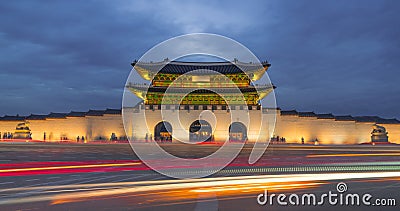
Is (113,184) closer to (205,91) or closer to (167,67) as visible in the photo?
(205,91)

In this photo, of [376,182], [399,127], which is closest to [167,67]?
[399,127]

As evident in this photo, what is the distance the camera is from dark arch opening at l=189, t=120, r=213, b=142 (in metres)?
38.9

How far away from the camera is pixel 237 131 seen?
134 feet

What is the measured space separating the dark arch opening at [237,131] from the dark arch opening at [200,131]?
8.92 feet

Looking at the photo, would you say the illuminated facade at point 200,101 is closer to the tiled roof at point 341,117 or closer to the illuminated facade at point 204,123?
the illuminated facade at point 204,123

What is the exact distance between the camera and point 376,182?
33.2 ft

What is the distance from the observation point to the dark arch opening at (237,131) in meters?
40.1

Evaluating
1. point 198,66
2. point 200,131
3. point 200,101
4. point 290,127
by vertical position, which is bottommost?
point 200,131

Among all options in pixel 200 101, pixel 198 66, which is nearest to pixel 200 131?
pixel 200 101

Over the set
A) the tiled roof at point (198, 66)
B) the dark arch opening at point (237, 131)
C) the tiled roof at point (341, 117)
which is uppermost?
the tiled roof at point (198, 66)

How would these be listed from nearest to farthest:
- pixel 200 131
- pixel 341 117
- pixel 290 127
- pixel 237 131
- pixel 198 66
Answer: pixel 290 127, pixel 200 131, pixel 237 131, pixel 341 117, pixel 198 66

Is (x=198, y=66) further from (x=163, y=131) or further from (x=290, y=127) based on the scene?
(x=290, y=127)

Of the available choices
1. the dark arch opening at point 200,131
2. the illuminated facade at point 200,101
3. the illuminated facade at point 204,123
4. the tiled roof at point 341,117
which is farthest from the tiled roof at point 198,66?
the dark arch opening at point 200,131

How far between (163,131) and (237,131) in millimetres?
9349
